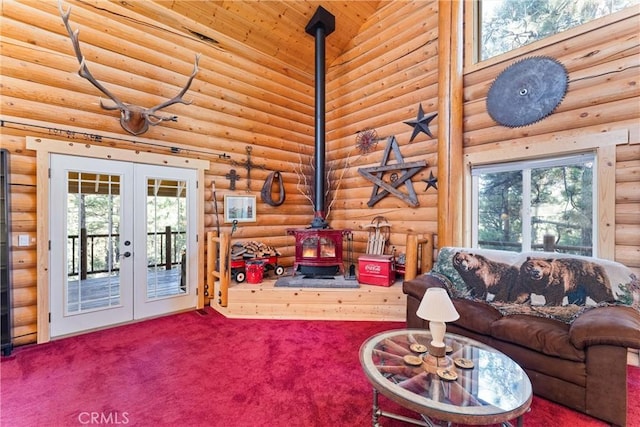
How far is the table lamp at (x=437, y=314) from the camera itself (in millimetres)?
1676

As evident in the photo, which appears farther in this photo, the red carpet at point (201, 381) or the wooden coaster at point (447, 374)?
the red carpet at point (201, 381)

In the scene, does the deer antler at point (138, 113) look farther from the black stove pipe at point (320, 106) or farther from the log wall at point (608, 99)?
the log wall at point (608, 99)

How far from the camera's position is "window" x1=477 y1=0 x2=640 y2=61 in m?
2.96

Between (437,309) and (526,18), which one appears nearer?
(437,309)

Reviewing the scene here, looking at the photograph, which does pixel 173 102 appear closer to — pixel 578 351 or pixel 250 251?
pixel 250 251

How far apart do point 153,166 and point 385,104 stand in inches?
143

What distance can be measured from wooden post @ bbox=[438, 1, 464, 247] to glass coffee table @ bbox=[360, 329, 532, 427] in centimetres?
199

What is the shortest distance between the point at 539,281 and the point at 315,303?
2.47 meters

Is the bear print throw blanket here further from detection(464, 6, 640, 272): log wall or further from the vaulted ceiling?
the vaulted ceiling

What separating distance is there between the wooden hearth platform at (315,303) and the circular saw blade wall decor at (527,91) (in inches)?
99.6

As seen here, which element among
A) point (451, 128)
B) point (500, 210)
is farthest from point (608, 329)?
point (451, 128)

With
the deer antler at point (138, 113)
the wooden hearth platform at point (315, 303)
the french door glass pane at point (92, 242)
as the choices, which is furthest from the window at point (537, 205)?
the french door glass pane at point (92, 242)

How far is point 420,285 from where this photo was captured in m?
2.93

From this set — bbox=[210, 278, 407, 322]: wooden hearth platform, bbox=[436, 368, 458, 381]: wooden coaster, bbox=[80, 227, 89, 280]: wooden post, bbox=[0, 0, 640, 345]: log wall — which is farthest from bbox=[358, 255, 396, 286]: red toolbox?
bbox=[80, 227, 89, 280]: wooden post
